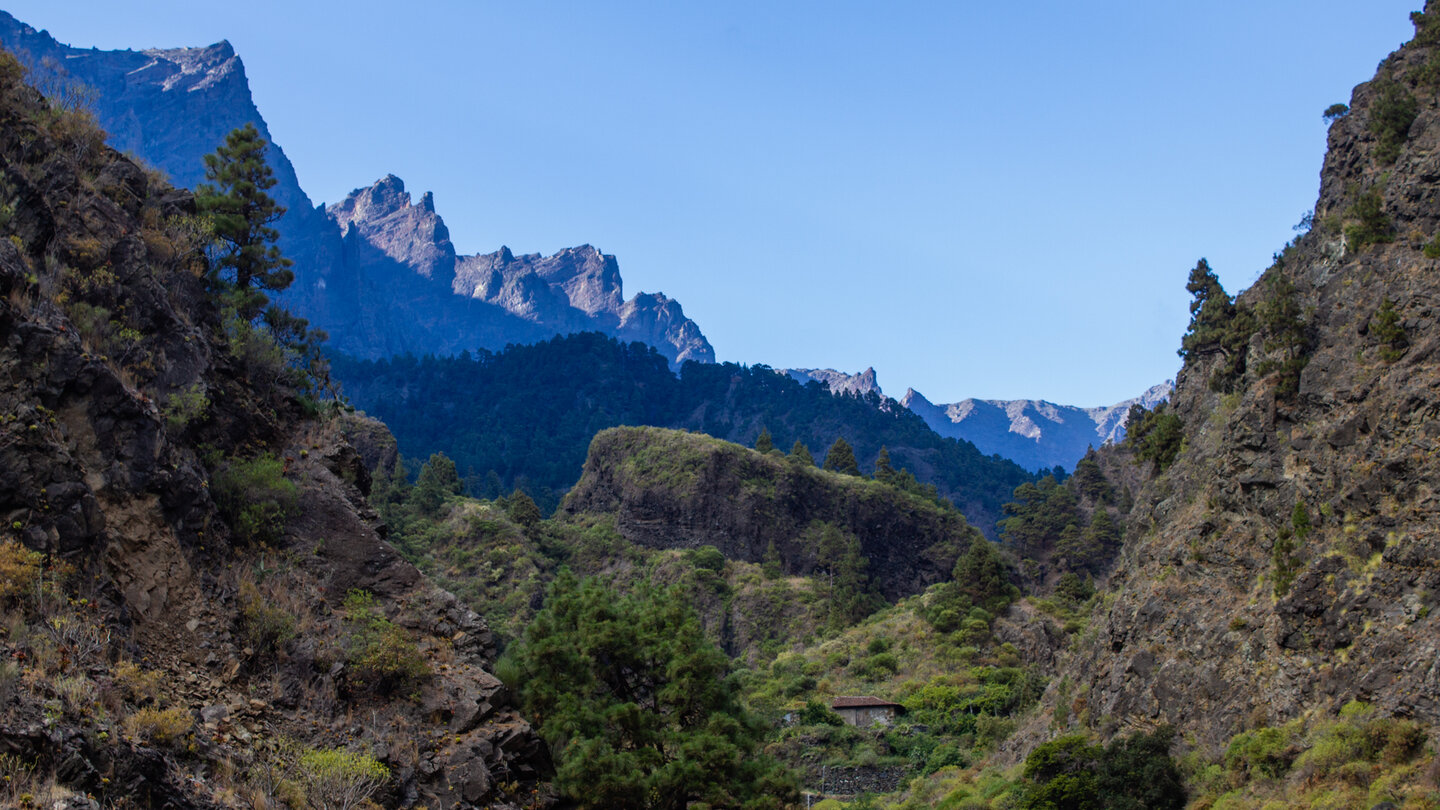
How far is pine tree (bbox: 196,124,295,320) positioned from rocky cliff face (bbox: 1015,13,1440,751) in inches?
1296

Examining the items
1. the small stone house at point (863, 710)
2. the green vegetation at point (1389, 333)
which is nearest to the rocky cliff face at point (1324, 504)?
the green vegetation at point (1389, 333)

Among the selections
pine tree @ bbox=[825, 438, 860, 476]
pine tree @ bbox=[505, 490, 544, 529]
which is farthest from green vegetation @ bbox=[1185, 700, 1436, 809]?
pine tree @ bbox=[825, 438, 860, 476]

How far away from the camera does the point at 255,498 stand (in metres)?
21.1

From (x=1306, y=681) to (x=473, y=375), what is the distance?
18031 centimetres

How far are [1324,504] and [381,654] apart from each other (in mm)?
29698

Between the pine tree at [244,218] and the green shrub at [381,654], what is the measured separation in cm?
1100

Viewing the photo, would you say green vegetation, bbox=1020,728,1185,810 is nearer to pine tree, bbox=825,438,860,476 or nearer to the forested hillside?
pine tree, bbox=825,438,860,476

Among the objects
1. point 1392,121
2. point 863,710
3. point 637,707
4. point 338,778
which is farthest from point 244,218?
point 863,710

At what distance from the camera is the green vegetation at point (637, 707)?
70.6 ft

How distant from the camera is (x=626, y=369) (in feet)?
642

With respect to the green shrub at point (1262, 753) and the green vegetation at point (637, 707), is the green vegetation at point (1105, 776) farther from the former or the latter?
the green vegetation at point (637, 707)

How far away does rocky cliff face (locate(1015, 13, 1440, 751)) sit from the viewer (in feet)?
90.6

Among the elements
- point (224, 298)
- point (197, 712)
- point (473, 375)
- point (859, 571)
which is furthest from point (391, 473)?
point (473, 375)

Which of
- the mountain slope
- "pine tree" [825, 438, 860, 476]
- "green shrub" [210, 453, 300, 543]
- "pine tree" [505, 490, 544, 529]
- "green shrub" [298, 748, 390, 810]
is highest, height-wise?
"pine tree" [825, 438, 860, 476]
